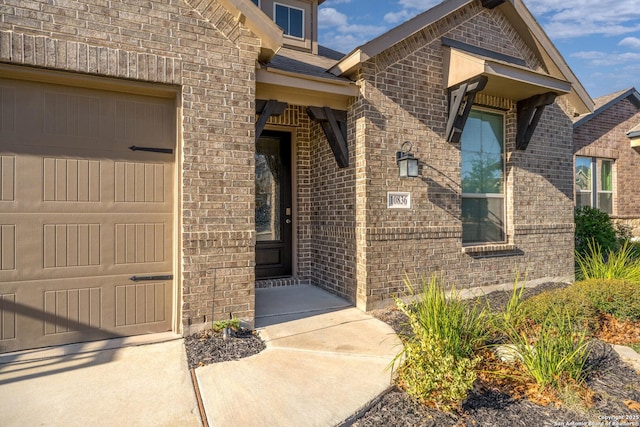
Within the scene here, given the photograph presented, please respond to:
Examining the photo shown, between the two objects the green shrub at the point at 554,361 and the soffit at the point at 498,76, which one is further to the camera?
the soffit at the point at 498,76

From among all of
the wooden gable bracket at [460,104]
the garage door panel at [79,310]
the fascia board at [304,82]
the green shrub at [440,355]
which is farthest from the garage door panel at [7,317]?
the wooden gable bracket at [460,104]

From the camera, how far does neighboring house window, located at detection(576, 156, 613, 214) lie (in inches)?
375

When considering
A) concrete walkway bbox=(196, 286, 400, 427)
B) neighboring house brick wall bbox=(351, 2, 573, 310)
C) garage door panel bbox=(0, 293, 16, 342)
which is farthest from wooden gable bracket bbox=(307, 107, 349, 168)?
garage door panel bbox=(0, 293, 16, 342)

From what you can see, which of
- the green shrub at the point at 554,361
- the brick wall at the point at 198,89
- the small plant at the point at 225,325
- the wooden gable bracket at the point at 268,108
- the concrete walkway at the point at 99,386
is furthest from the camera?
the wooden gable bracket at the point at 268,108

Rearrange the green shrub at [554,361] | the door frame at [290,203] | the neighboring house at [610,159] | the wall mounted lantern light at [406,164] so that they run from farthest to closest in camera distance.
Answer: the neighboring house at [610,159]
the door frame at [290,203]
the wall mounted lantern light at [406,164]
the green shrub at [554,361]

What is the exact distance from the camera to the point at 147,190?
405 cm

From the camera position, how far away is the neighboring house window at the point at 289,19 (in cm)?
667

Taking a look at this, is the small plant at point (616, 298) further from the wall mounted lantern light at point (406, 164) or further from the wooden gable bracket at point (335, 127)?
the wooden gable bracket at point (335, 127)

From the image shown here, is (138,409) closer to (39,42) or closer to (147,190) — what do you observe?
(147,190)

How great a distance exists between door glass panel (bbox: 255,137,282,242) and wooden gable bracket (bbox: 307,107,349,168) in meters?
1.31

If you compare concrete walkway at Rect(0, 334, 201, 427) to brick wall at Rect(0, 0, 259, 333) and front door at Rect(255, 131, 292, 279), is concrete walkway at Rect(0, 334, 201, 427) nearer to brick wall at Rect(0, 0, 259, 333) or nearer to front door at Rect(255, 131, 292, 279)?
brick wall at Rect(0, 0, 259, 333)

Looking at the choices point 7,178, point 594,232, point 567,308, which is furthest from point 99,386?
point 594,232

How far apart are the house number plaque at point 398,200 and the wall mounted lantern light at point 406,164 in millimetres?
284

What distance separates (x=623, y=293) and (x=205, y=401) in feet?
15.5
